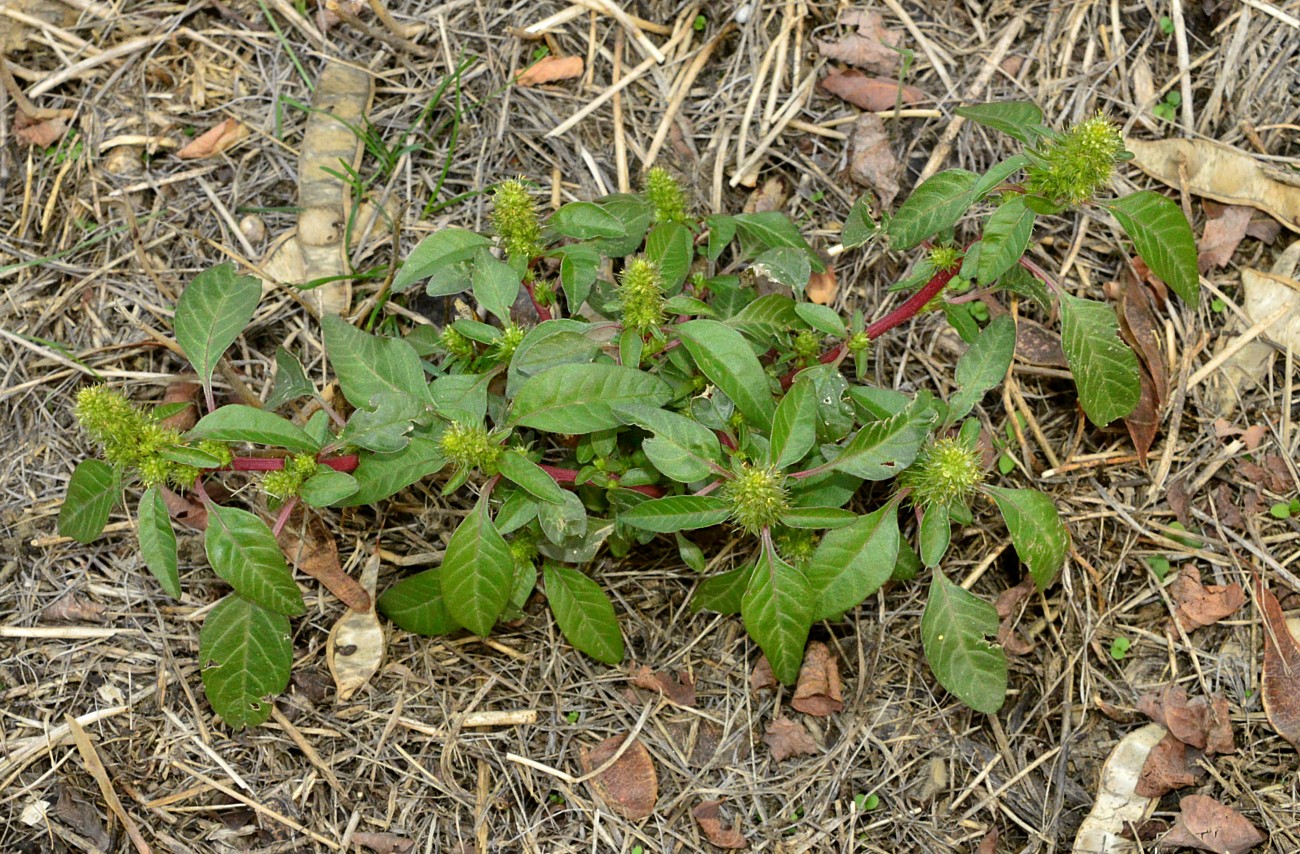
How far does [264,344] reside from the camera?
290cm

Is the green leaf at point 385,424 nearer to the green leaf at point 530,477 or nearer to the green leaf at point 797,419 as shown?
the green leaf at point 530,477

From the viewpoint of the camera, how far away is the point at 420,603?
2553 millimetres

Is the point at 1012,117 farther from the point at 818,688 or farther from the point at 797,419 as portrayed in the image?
the point at 818,688

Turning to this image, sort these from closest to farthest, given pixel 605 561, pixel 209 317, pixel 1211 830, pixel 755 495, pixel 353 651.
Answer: pixel 755 495 < pixel 1211 830 < pixel 209 317 < pixel 353 651 < pixel 605 561

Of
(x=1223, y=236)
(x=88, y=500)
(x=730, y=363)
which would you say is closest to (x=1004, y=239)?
(x=730, y=363)

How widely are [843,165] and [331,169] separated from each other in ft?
5.04

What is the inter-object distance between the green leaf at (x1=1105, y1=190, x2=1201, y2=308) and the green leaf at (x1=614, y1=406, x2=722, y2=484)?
1.12 metres

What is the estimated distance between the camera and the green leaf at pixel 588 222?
2.42m

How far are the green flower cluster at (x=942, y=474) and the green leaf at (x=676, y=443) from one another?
0.49 m

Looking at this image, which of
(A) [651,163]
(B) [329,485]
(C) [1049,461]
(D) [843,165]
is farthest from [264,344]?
(C) [1049,461]

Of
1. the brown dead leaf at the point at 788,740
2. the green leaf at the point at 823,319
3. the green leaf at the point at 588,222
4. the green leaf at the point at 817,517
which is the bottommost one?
the brown dead leaf at the point at 788,740

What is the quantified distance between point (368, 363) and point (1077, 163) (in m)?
1.71

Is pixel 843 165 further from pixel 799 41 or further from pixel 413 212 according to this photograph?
pixel 413 212

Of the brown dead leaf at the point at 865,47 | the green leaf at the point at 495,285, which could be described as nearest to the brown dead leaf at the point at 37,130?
the green leaf at the point at 495,285
